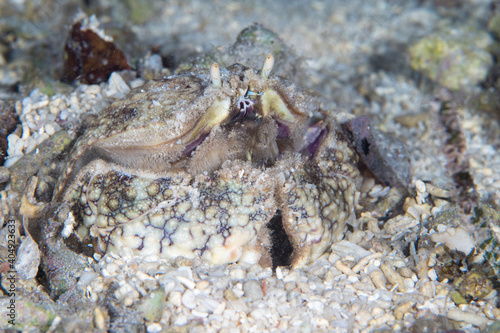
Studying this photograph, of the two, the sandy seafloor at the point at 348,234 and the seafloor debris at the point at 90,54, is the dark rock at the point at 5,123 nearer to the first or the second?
the sandy seafloor at the point at 348,234

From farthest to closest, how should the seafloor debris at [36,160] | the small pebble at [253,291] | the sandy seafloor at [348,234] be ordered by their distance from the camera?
the seafloor debris at [36,160] < the small pebble at [253,291] < the sandy seafloor at [348,234]

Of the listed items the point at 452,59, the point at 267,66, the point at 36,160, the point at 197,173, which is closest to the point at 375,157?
the point at 267,66

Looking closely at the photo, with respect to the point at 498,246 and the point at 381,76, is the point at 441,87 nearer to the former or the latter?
the point at 381,76

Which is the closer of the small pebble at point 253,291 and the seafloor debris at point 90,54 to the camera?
the small pebble at point 253,291

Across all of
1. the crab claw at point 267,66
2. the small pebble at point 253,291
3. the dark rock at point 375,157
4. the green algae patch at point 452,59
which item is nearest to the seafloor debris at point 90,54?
the crab claw at point 267,66

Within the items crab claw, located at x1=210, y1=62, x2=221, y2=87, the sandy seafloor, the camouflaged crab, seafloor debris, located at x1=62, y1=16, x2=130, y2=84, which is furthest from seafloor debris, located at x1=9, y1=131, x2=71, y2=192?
crab claw, located at x1=210, y1=62, x2=221, y2=87

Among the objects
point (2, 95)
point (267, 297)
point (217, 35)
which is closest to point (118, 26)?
point (2, 95)

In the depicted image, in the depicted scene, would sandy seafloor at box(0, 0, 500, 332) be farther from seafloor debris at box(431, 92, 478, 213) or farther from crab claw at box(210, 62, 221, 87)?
crab claw at box(210, 62, 221, 87)
